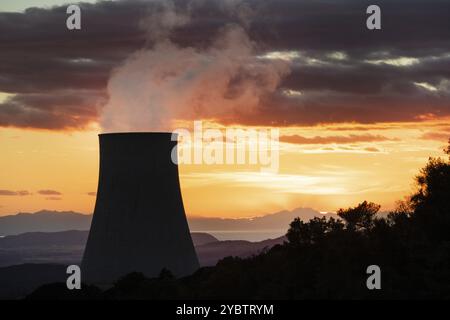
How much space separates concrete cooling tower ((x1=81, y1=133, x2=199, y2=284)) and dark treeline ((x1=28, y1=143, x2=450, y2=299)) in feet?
2.05

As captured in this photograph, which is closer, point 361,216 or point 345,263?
point 345,263

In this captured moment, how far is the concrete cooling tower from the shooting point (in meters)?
23.2

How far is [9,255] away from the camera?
111 m

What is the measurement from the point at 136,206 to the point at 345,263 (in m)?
5.23

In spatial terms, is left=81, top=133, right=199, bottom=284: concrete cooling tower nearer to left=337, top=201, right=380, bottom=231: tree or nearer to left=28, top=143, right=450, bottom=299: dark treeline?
left=28, top=143, right=450, bottom=299: dark treeline

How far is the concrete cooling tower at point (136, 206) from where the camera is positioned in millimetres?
23219

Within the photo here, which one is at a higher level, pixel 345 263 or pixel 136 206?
pixel 136 206

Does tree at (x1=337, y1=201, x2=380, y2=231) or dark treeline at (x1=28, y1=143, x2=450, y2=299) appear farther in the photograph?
tree at (x1=337, y1=201, x2=380, y2=231)

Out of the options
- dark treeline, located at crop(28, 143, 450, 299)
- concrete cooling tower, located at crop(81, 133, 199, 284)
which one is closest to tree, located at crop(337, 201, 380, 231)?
dark treeline, located at crop(28, 143, 450, 299)

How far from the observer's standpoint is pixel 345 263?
21344 mm

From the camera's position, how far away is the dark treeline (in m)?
20.7

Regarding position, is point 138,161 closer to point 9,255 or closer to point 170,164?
point 170,164

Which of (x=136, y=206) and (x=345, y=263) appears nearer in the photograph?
(x=345, y=263)
